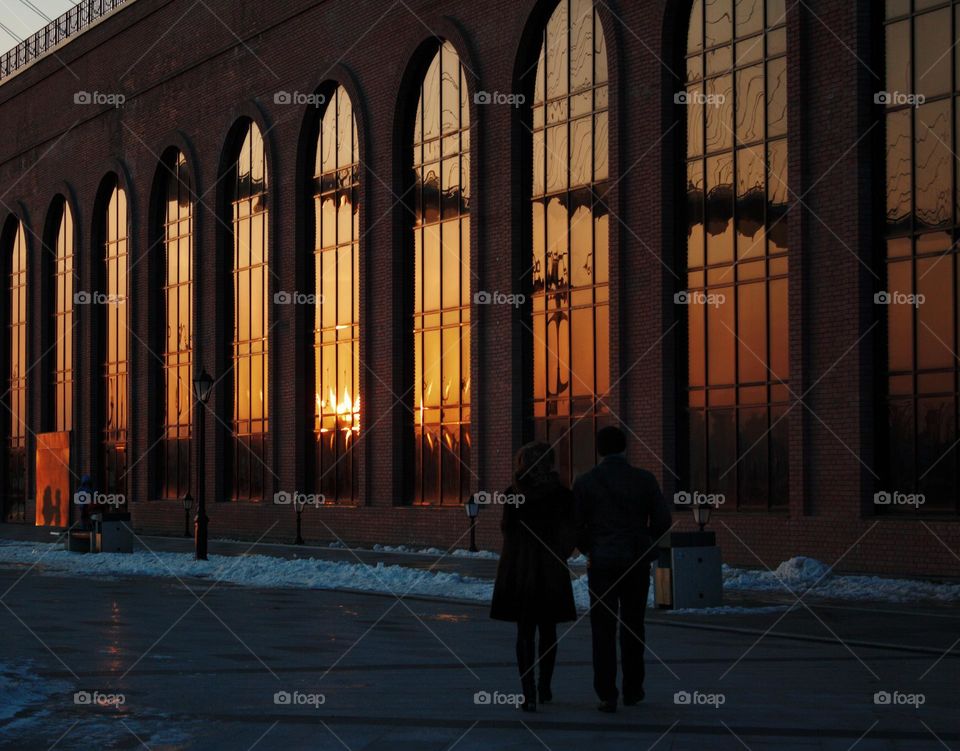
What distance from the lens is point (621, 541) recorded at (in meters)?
10.5

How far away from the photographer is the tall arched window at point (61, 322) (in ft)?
178

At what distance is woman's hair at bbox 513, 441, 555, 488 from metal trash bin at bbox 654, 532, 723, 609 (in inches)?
302

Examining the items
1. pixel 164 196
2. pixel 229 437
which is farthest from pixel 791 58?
pixel 164 196

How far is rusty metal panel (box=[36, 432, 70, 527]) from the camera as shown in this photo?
173 feet

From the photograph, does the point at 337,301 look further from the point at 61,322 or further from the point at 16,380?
the point at 16,380

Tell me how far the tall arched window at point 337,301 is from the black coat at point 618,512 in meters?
27.2

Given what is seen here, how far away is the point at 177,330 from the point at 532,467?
124ft

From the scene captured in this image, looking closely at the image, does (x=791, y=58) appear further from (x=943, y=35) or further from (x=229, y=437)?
(x=229, y=437)

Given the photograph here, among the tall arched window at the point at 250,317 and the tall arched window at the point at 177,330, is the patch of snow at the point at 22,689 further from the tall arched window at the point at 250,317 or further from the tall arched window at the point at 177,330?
the tall arched window at the point at 177,330

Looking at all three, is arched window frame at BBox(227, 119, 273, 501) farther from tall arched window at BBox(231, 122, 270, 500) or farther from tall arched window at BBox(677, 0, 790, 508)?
tall arched window at BBox(677, 0, 790, 508)

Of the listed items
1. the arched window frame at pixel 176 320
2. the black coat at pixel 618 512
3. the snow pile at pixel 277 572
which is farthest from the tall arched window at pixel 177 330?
the black coat at pixel 618 512

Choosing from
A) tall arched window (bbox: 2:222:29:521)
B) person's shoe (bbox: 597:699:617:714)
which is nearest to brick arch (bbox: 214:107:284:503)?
tall arched window (bbox: 2:222:29:521)

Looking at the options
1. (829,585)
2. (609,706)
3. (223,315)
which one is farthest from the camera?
(223,315)

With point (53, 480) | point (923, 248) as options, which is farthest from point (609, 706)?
point (53, 480)
